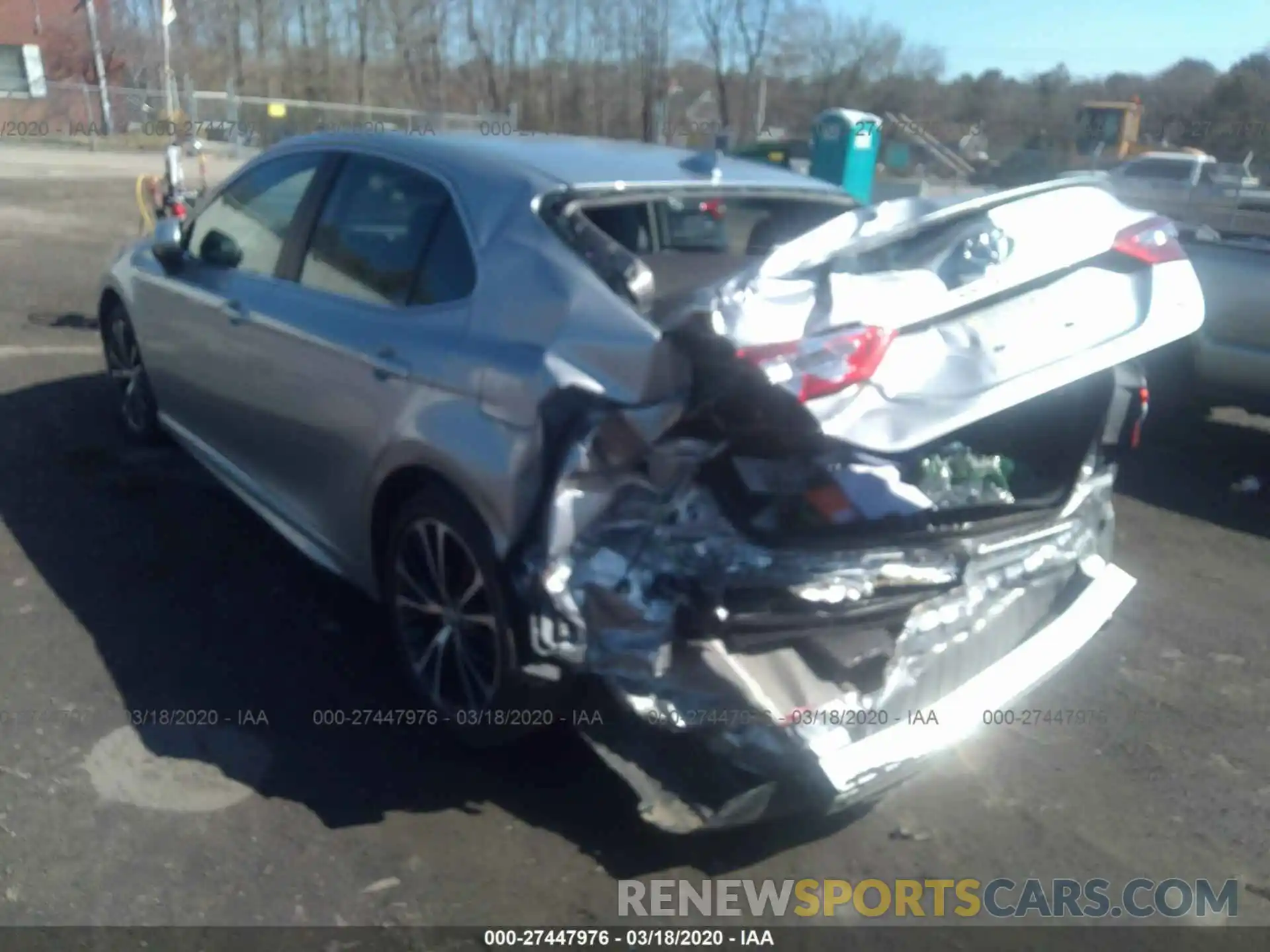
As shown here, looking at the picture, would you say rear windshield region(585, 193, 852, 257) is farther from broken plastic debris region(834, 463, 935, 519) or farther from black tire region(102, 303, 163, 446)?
black tire region(102, 303, 163, 446)

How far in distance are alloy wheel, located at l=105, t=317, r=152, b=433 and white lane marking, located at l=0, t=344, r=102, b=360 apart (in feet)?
6.95

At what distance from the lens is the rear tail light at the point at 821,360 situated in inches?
105

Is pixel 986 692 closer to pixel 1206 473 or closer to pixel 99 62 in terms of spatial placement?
pixel 1206 473

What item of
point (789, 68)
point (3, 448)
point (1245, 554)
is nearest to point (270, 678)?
point (3, 448)

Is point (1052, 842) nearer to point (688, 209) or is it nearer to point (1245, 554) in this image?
point (688, 209)

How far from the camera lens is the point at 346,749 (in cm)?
362

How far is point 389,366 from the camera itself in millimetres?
3545

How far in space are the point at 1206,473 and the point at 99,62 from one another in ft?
129

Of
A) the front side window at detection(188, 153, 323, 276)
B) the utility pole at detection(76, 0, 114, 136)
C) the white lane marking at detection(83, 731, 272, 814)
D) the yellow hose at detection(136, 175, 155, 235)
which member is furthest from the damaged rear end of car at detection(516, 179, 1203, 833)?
the utility pole at detection(76, 0, 114, 136)

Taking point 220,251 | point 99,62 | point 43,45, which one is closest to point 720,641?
point 220,251

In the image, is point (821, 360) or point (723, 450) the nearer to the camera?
point (821, 360)

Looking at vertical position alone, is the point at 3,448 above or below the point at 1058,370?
below

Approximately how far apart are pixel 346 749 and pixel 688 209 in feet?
6.74

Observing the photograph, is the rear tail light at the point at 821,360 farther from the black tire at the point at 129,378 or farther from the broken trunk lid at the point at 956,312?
the black tire at the point at 129,378
